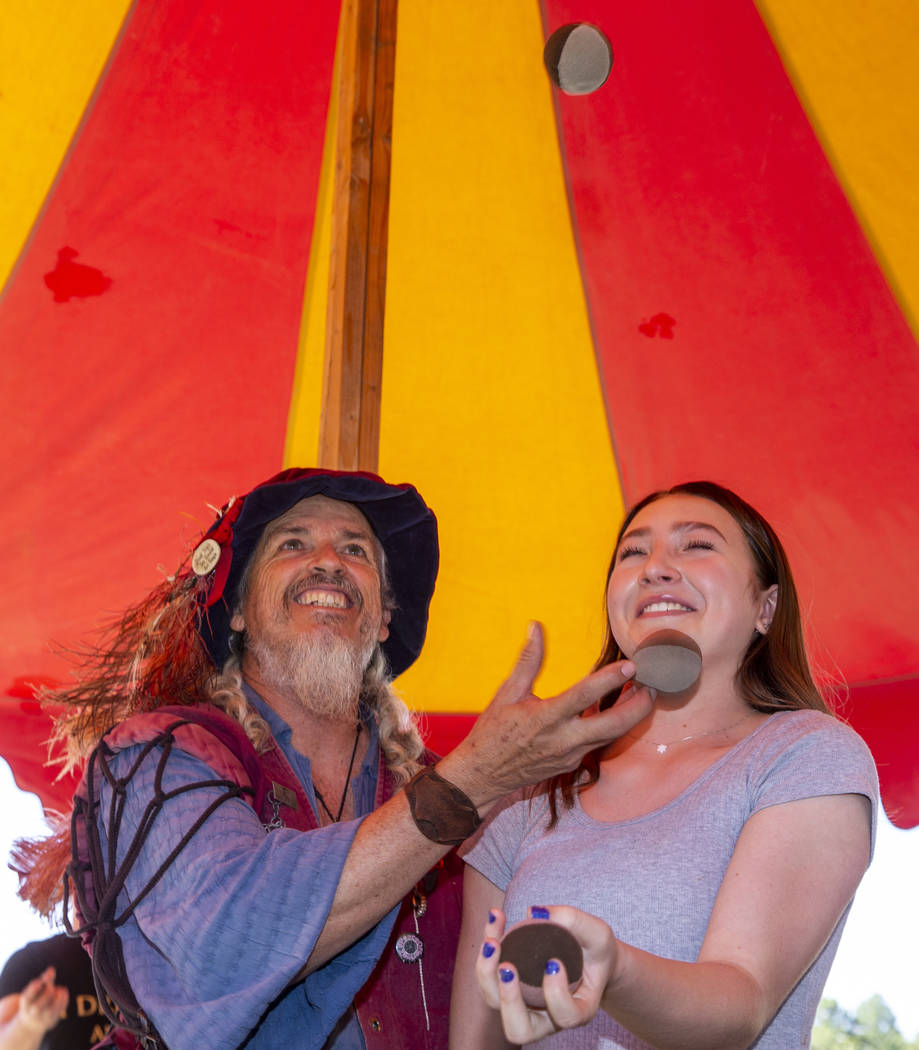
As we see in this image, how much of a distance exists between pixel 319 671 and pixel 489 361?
1691 mm

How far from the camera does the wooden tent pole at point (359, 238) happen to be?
3.20 m

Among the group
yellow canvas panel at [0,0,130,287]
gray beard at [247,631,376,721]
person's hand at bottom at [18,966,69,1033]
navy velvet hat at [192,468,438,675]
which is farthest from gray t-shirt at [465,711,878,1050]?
yellow canvas panel at [0,0,130,287]

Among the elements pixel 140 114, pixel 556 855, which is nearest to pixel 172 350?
pixel 140 114

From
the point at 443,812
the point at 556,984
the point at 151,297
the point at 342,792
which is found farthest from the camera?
the point at 151,297

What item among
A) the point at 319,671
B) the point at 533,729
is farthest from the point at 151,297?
the point at 533,729

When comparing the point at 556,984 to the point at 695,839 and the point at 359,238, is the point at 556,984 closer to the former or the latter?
the point at 695,839

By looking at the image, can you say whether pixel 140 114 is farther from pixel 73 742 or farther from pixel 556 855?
pixel 556 855

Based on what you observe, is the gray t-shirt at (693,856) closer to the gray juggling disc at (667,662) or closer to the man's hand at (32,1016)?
the gray juggling disc at (667,662)

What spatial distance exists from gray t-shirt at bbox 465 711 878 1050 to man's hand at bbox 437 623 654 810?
0.51 ft

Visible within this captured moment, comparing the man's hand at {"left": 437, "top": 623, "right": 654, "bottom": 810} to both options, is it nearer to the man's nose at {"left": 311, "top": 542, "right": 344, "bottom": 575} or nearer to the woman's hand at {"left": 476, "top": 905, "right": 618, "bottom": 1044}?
the woman's hand at {"left": 476, "top": 905, "right": 618, "bottom": 1044}

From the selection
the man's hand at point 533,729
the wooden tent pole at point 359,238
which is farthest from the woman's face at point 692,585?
the wooden tent pole at point 359,238

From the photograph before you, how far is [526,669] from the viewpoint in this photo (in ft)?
5.39

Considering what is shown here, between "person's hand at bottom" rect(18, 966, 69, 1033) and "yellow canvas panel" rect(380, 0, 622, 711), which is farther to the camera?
"yellow canvas panel" rect(380, 0, 622, 711)

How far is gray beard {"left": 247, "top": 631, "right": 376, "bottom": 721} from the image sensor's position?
2.49 metres
